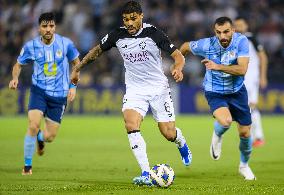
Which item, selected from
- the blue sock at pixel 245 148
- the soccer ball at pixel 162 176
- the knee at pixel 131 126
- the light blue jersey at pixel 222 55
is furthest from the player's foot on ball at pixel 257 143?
the soccer ball at pixel 162 176

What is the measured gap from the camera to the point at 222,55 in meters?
Result: 11.5

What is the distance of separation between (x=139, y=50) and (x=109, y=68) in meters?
14.7

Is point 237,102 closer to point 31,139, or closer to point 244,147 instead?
point 244,147

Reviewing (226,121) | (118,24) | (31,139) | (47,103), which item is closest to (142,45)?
(226,121)

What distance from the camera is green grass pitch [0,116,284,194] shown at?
991cm

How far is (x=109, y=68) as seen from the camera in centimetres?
2523

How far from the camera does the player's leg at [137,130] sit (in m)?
10.1

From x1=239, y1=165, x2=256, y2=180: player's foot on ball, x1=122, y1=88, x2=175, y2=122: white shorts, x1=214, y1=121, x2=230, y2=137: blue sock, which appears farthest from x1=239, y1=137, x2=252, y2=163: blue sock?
x1=122, y1=88, x2=175, y2=122: white shorts

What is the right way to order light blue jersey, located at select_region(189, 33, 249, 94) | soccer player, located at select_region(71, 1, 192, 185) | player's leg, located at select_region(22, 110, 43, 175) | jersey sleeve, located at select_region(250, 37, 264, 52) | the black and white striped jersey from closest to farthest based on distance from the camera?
soccer player, located at select_region(71, 1, 192, 185)
the black and white striped jersey
light blue jersey, located at select_region(189, 33, 249, 94)
player's leg, located at select_region(22, 110, 43, 175)
jersey sleeve, located at select_region(250, 37, 264, 52)

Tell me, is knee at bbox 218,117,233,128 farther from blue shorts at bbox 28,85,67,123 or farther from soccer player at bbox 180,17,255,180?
blue shorts at bbox 28,85,67,123

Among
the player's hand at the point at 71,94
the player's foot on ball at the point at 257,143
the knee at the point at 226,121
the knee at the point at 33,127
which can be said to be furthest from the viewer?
the player's foot on ball at the point at 257,143

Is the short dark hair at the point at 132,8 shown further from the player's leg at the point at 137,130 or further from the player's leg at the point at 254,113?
the player's leg at the point at 254,113

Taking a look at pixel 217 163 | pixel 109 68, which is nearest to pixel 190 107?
pixel 109 68

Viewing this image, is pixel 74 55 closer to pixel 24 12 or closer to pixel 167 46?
pixel 167 46
